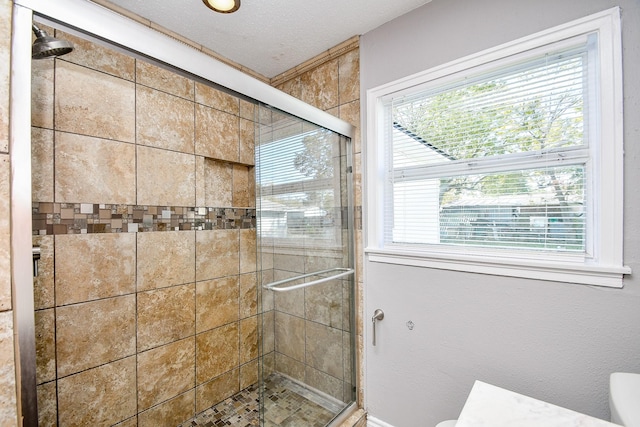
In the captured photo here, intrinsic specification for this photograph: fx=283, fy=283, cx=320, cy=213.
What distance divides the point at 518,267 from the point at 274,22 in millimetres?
1799

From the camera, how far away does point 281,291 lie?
140 centimetres

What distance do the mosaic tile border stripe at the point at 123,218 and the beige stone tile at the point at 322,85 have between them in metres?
1.00

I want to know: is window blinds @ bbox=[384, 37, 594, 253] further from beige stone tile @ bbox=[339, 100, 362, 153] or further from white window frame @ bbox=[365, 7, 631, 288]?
beige stone tile @ bbox=[339, 100, 362, 153]

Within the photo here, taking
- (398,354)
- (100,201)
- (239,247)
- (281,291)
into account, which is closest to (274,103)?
(281,291)

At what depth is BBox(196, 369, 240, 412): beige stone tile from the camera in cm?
190

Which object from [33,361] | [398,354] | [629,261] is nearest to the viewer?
[33,361]

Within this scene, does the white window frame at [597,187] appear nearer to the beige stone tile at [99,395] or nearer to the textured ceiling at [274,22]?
the textured ceiling at [274,22]

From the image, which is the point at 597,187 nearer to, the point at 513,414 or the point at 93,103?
the point at 513,414

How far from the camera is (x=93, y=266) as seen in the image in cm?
144

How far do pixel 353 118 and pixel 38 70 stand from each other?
Answer: 5.23 feet

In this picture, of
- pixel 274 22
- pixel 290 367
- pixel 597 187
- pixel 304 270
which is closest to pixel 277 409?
pixel 290 367

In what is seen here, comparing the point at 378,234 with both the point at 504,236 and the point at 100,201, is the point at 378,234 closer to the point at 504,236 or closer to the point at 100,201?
the point at 504,236

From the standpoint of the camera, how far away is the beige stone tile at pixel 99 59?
1.39 m

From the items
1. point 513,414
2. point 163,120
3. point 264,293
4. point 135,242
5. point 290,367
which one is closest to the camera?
point 513,414
